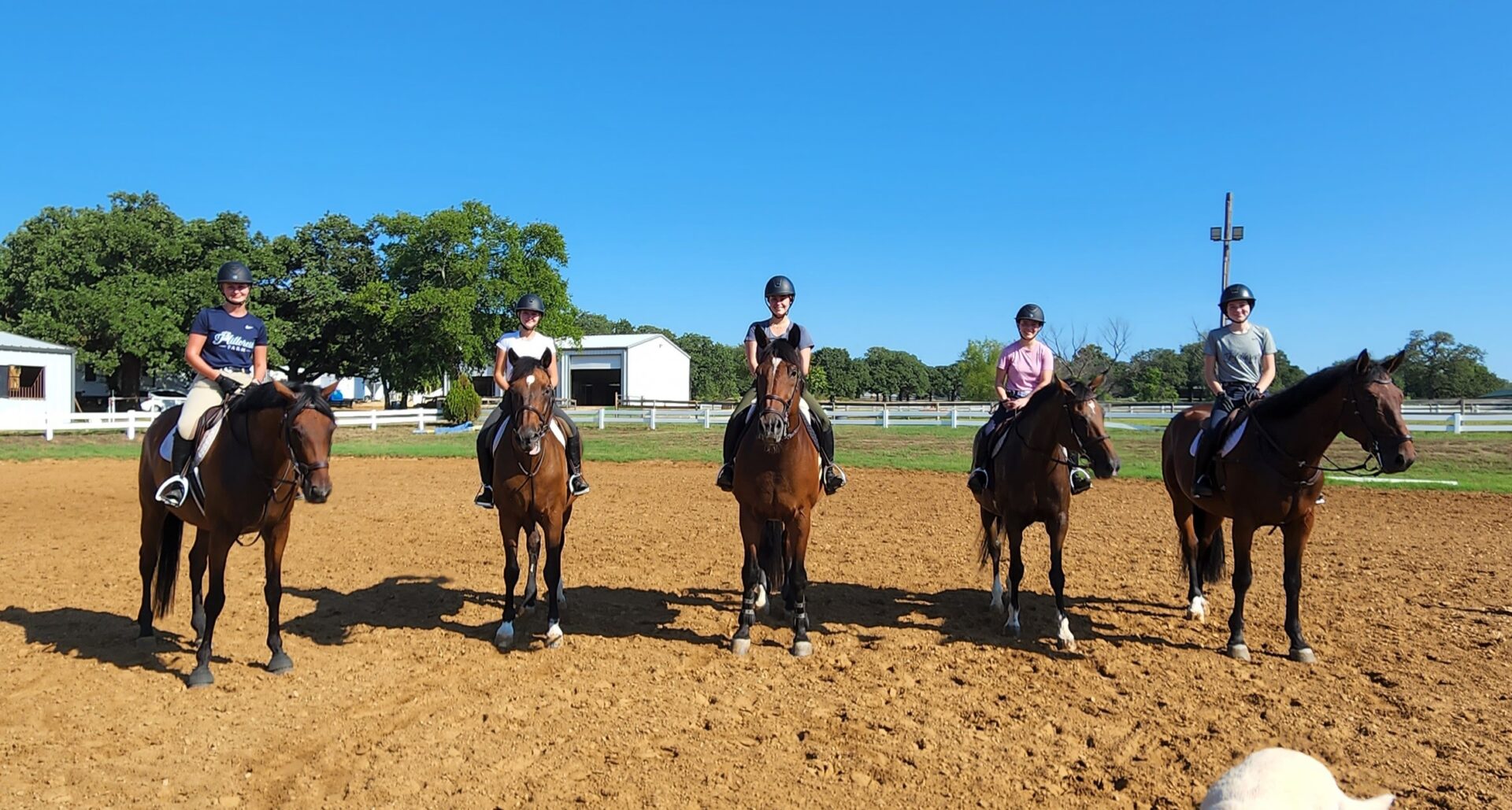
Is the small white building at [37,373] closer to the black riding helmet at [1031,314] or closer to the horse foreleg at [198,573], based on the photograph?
the horse foreleg at [198,573]

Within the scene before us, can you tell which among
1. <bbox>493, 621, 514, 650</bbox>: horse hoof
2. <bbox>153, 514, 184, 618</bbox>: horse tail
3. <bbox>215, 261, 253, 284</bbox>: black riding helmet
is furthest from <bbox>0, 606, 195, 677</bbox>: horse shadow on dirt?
<bbox>215, 261, 253, 284</bbox>: black riding helmet

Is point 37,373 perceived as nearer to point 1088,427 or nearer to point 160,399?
point 160,399

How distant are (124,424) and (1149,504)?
1332 inches

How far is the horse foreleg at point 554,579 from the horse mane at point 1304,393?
593 centimetres

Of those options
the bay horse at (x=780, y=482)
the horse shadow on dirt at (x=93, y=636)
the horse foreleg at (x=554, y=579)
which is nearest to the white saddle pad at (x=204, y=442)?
the horse shadow on dirt at (x=93, y=636)

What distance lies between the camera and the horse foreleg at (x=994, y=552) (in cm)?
764

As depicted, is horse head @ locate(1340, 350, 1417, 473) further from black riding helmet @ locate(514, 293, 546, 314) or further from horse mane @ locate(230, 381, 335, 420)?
horse mane @ locate(230, 381, 335, 420)

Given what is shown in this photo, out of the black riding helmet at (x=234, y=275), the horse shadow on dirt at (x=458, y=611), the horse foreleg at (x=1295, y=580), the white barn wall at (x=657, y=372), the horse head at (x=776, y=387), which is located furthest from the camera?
the white barn wall at (x=657, y=372)

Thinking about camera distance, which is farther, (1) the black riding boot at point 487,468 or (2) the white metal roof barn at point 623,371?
(2) the white metal roof barn at point 623,371

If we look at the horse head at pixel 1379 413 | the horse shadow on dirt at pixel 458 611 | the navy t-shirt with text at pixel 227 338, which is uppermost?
the navy t-shirt with text at pixel 227 338

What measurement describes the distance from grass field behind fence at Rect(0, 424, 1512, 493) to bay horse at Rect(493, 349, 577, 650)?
14222 millimetres

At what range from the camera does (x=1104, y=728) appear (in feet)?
16.0

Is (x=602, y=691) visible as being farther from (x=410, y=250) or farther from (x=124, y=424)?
(x=410, y=250)

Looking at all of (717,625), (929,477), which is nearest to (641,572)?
(717,625)
